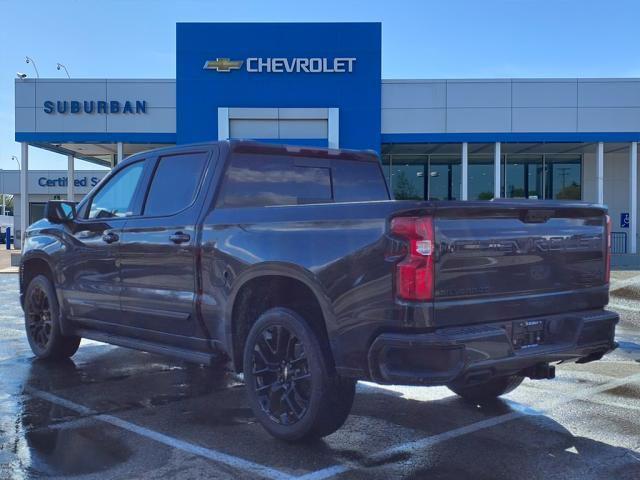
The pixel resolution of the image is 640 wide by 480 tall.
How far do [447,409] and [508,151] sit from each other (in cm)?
2234

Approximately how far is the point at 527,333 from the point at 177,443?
95.8 inches

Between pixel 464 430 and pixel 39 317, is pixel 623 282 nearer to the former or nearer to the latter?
pixel 464 430

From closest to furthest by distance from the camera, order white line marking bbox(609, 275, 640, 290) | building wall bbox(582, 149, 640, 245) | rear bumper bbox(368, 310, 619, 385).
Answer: rear bumper bbox(368, 310, 619, 385), white line marking bbox(609, 275, 640, 290), building wall bbox(582, 149, 640, 245)

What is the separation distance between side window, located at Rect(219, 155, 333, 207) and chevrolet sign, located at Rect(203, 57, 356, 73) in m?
18.4

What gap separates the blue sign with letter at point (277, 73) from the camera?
76.3 ft

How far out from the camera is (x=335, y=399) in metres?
4.24

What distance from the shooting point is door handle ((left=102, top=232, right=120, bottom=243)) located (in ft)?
18.8

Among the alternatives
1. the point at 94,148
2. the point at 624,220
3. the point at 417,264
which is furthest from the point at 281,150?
the point at 624,220

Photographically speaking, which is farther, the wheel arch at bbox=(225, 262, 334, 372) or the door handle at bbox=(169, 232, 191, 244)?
the door handle at bbox=(169, 232, 191, 244)

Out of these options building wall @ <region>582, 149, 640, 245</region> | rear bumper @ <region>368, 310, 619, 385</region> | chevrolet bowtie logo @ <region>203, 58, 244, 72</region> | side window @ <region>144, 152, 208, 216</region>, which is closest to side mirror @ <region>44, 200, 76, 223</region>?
side window @ <region>144, 152, 208, 216</region>

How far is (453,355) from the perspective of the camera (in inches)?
143

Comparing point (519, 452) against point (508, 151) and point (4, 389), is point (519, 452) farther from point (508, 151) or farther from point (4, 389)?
point (508, 151)

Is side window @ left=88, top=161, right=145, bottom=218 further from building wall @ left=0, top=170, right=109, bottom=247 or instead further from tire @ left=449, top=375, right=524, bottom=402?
building wall @ left=0, top=170, right=109, bottom=247

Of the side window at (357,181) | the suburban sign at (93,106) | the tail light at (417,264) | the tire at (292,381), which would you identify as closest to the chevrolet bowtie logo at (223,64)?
the suburban sign at (93,106)
